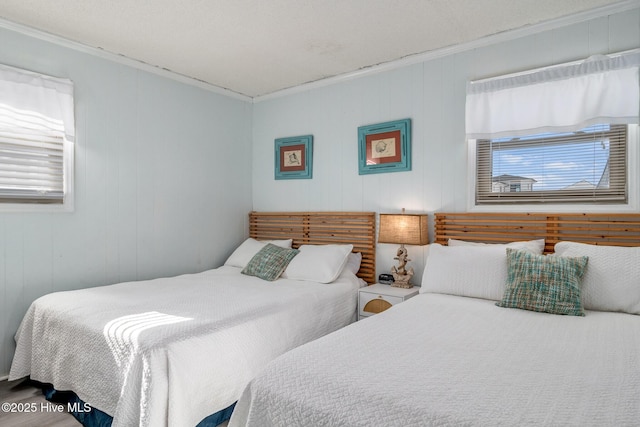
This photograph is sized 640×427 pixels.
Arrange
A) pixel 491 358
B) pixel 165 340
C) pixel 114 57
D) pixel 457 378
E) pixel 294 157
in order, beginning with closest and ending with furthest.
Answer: pixel 457 378 < pixel 491 358 < pixel 165 340 < pixel 114 57 < pixel 294 157

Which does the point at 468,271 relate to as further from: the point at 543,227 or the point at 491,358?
the point at 491,358

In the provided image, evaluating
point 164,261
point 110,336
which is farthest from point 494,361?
point 164,261

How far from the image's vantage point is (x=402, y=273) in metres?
3.21

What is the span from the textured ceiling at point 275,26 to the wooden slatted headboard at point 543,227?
4.32 ft

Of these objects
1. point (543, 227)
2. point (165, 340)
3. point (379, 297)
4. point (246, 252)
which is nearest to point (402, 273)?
point (379, 297)

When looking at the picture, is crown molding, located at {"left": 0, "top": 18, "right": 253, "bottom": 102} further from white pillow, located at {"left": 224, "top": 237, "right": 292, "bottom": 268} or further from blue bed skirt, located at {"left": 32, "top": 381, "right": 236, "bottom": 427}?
blue bed skirt, located at {"left": 32, "top": 381, "right": 236, "bottom": 427}

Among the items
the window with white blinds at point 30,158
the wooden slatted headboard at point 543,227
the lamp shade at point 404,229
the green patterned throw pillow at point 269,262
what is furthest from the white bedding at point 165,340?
the wooden slatted headboard at point 543,227

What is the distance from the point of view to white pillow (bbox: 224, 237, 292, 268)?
376 centimetres

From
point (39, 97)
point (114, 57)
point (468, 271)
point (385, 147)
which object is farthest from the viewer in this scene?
point (385, 147)

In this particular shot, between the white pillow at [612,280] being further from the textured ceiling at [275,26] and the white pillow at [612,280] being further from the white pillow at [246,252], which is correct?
the white pillow at [246,252]

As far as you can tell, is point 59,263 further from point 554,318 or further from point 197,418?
point 554,318

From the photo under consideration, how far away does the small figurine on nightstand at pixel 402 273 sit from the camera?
3.18 metres

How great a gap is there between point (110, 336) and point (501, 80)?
116 inches

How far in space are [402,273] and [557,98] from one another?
1.65m
